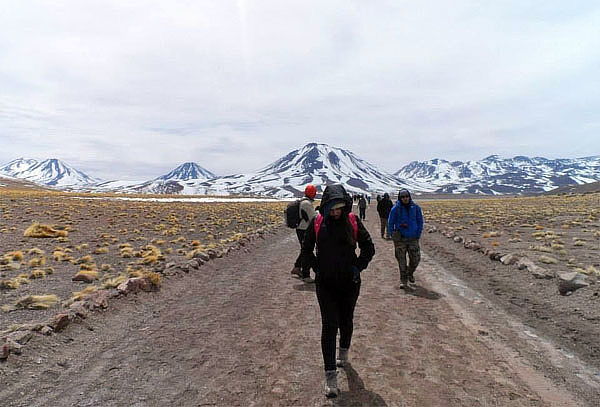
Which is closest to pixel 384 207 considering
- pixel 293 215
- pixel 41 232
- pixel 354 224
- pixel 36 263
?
pixel 293 215

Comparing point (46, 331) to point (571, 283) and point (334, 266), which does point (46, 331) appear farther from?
point (571, 283)

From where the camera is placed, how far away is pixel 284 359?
4965mm

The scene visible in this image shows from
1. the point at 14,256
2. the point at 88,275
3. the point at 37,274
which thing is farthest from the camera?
the point at 14,256

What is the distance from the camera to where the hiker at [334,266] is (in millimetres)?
4066

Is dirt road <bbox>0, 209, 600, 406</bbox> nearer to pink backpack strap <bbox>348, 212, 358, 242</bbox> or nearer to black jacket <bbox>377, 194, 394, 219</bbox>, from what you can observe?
pink backpack strap <bbox>348, 212, 358, 242</bbox>

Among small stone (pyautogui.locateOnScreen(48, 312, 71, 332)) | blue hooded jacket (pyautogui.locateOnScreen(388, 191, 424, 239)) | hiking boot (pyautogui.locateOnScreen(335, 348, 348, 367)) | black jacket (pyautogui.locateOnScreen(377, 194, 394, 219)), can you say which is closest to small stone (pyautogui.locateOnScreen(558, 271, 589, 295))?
blue hooded jacket (pyautogui.locateOnScreen(388, 191, 424, 239))

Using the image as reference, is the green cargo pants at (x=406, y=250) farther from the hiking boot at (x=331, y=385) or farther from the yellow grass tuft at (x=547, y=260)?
the yellow grass tuft at (x=547, y=260)

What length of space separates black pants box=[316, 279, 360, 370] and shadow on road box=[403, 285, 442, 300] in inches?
162

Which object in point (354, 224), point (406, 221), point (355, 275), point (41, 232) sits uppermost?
point (354, 224)

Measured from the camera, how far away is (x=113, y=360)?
501cm

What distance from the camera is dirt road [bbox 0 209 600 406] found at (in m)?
4.05

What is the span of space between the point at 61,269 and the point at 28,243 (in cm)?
599

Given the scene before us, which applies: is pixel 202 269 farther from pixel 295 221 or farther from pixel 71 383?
pixel 71 383

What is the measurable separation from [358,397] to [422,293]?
465 centimetres
